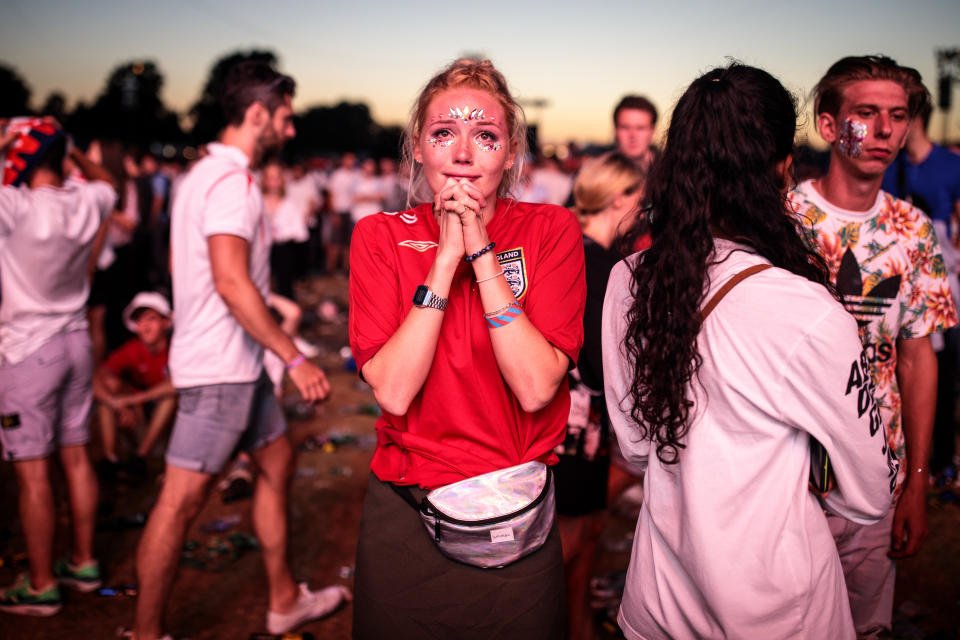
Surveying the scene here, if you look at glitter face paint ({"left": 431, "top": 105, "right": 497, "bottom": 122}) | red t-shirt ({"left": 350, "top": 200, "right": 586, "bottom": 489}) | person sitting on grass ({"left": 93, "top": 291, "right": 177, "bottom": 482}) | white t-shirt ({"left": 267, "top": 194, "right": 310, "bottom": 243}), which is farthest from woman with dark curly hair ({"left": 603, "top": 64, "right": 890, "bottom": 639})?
white t-shirt ({"left": 267, "top": 194, "right": 310, "bottom": 243})

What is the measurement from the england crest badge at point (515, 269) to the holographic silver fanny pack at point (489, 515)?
442 millimetres

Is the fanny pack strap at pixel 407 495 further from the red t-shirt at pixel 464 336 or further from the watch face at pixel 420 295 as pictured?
the watch face at pixel 420 295

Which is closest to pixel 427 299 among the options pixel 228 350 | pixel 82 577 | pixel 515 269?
pixel 515 269

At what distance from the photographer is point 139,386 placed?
5.70 m

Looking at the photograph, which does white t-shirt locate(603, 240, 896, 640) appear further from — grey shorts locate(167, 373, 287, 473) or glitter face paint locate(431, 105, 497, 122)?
grey shorts locate(167, 373, 287, 473)

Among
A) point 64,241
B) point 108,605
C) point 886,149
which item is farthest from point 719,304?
point 108,605

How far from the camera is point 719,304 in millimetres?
1592

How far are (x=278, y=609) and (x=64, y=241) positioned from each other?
2.15 meters

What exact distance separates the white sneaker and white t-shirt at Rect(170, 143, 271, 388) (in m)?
1.21

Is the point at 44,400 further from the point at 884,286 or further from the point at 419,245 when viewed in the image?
the point at 884,286

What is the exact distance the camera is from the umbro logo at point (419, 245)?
1883 mm

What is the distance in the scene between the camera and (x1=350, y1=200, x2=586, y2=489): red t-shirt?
1.79 metres

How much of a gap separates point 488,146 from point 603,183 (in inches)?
54.0

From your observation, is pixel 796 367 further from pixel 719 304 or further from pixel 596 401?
pixel 596 401
